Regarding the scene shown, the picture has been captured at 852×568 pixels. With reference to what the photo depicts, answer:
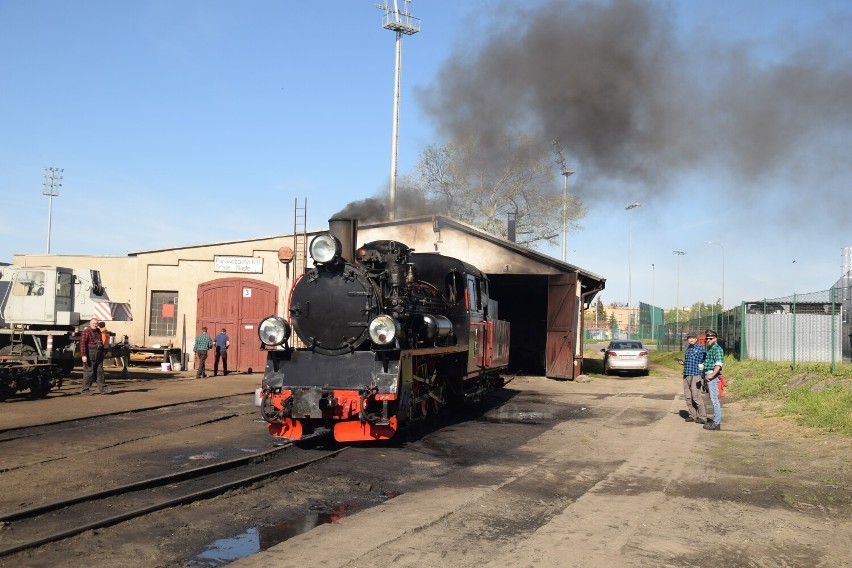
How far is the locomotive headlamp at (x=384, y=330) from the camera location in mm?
9297

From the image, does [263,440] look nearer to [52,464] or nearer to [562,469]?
[52,464]

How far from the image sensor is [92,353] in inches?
623

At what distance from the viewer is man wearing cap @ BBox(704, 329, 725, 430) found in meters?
11.9

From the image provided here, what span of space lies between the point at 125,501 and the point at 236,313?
1670 centimetres

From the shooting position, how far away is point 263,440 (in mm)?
10422

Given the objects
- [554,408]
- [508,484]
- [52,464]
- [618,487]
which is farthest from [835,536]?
[554,408]

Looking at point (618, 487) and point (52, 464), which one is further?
point (52, 464)

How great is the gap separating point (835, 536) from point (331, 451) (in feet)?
18.9

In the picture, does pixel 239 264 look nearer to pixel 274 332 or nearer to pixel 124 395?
pixel 124 395

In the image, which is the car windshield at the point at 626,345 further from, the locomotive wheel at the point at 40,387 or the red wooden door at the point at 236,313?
the locomotive wheel at the point at 40,387

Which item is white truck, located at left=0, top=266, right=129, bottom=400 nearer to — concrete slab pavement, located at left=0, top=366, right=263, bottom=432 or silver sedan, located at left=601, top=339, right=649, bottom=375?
concrete slab pavement, located at left=0, top=366, right=263, bottom=432

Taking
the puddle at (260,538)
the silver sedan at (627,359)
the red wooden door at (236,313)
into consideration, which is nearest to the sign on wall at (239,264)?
the red wooden door at (236,313)

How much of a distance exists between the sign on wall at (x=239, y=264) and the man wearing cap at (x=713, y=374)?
14.4 meters

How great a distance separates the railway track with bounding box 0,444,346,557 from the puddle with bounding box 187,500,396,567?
3.16 ft
